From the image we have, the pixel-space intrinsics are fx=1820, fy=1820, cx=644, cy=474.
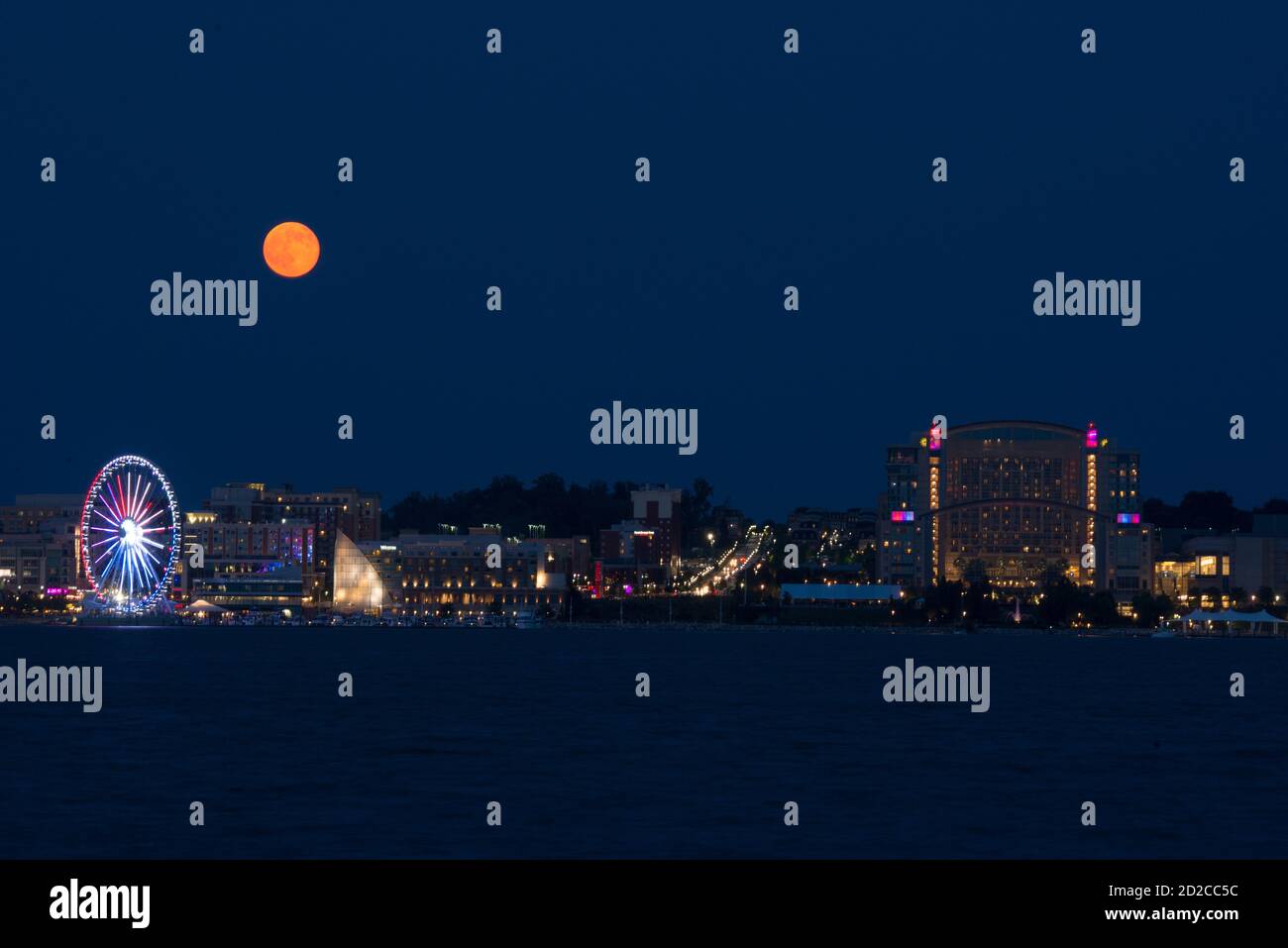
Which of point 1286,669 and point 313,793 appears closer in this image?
point 313,793

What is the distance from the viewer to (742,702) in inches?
3031

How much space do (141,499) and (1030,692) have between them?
345 ft

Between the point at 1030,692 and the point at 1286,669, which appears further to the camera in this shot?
the point at 1286,669

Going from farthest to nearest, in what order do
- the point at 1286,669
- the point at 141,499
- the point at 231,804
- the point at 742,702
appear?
the point at 141,499 < the point at 1286,669 < the point at 742,702 < the point at 231,804

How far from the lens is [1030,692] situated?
89.1m

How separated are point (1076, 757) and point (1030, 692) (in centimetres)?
3640

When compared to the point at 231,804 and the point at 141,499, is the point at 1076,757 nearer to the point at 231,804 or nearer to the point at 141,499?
the point at 231,804
